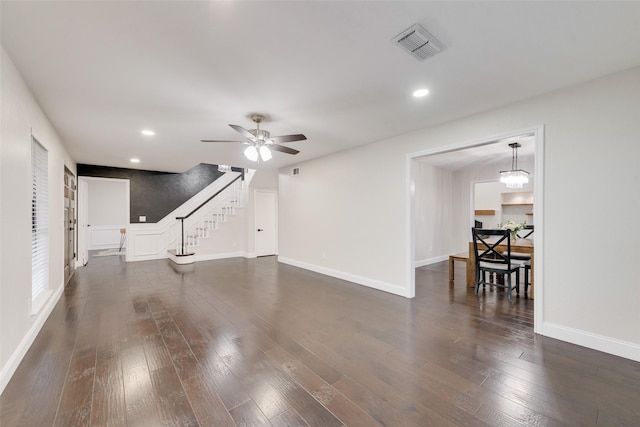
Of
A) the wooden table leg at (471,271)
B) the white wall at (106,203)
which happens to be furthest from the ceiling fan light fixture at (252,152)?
the white wall at (106,203)

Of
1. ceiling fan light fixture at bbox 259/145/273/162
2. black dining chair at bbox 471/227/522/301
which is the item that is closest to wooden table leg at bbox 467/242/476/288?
black dining chair at bbox 471/227/522/301

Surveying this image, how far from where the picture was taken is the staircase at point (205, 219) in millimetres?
7520

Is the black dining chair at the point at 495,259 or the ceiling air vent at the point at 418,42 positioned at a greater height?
the ceiling air vent at the point at 418,42

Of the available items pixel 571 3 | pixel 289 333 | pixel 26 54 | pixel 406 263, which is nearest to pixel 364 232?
pixel 406 263

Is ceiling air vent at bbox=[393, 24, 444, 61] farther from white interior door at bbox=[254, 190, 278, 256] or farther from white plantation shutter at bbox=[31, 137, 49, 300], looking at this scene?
white interior door at bbox=[254, 190, 278, 256]

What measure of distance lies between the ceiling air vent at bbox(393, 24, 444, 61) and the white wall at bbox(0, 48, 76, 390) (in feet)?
9.94

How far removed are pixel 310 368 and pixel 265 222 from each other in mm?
6563

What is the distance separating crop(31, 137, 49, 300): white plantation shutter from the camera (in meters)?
2.94

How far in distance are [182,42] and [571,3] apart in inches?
103

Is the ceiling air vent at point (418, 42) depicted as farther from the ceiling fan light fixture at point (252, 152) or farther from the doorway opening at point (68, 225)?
the doorway opening at point (68, 225)

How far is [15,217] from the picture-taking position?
7.31ft

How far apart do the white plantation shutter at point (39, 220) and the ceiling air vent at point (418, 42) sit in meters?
3.85

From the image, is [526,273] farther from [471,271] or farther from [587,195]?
[587,195]

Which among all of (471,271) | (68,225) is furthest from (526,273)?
(68,225)
